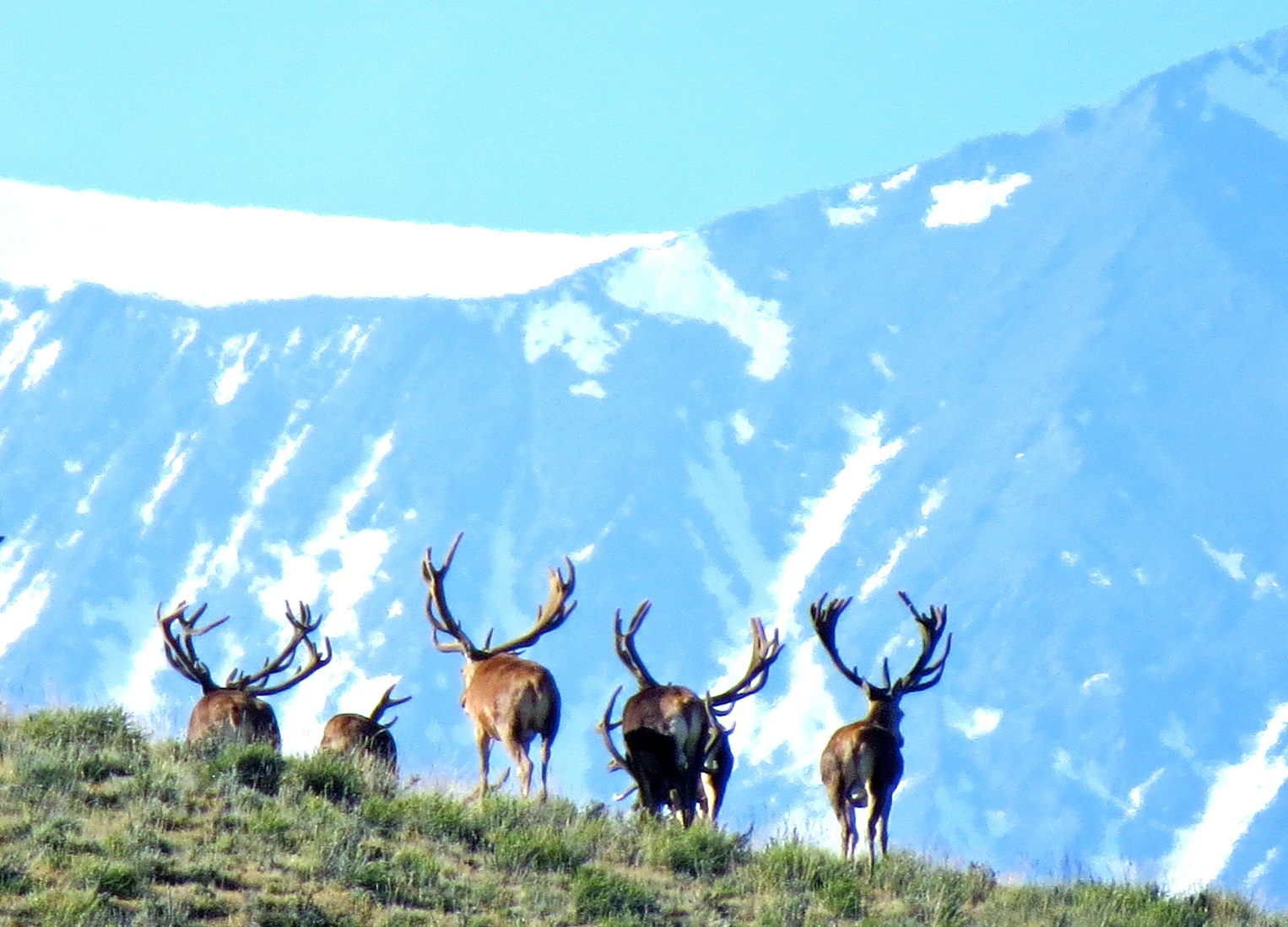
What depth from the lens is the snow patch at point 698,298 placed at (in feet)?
450

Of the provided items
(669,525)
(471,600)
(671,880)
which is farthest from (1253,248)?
(671,880)

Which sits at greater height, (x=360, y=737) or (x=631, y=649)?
(x=631, y=649)

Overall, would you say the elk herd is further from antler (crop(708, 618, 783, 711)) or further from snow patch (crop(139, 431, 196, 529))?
snow patch (crop(139, 431, 196, 529))

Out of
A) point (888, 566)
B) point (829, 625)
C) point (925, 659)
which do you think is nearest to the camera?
point (925, 659)

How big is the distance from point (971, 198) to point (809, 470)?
3122cm

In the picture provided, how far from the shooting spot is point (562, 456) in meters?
129

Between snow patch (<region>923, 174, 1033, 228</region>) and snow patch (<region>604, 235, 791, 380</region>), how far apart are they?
1625 cm

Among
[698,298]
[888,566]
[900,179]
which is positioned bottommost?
[888,566]

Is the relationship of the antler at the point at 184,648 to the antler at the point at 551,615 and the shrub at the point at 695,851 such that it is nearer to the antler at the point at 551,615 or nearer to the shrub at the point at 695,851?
the antler at the point at 551,615

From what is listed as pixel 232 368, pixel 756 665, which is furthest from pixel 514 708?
pixel 232 368

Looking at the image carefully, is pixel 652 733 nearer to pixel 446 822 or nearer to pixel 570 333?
pixel 446 822

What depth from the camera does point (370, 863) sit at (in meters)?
13.6

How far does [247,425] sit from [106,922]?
12475 cm

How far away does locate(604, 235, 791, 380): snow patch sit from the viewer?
450 ft
